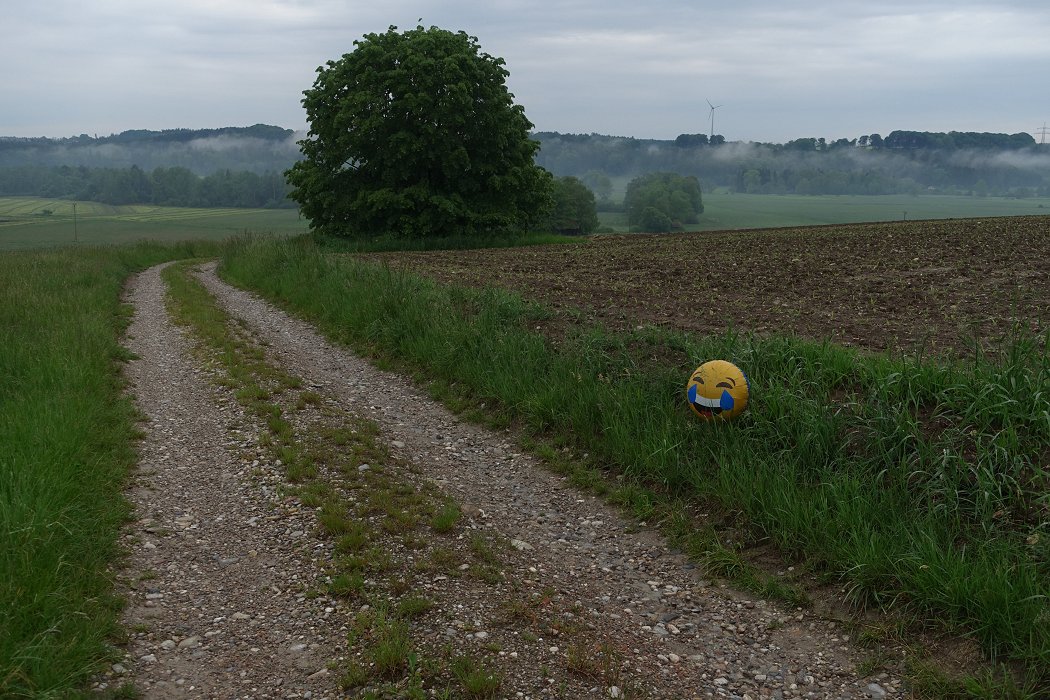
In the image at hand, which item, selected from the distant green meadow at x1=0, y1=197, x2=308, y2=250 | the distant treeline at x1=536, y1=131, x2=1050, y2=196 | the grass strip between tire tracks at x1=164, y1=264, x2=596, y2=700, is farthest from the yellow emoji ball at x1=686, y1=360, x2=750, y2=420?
the distant treeline at x1=536, y1=131, x2=1050, y2=196

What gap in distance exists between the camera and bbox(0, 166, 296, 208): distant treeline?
100812 millimetres

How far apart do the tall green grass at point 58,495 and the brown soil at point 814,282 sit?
6671 millimetres

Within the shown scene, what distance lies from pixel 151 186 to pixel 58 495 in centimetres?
12019

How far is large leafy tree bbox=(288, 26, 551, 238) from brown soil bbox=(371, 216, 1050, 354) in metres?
7.34

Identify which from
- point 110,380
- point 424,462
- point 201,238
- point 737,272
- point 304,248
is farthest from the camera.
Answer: point 201,238

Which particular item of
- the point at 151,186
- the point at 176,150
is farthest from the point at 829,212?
the point at 176,150

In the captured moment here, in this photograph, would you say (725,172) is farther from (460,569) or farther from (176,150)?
(176,150)

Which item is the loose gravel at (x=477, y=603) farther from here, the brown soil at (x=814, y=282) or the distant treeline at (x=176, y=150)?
A: the distant treeline at (x=176, y=150)

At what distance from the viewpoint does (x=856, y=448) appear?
20.2 ft

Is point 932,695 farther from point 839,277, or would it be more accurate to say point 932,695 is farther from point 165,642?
point 839,277

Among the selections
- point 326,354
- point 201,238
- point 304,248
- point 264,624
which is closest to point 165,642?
point 264,624

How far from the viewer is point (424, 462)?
766 centimetres

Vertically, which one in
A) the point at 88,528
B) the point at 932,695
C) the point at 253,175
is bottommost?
the point at 932,695

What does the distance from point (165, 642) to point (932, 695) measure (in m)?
4.49
